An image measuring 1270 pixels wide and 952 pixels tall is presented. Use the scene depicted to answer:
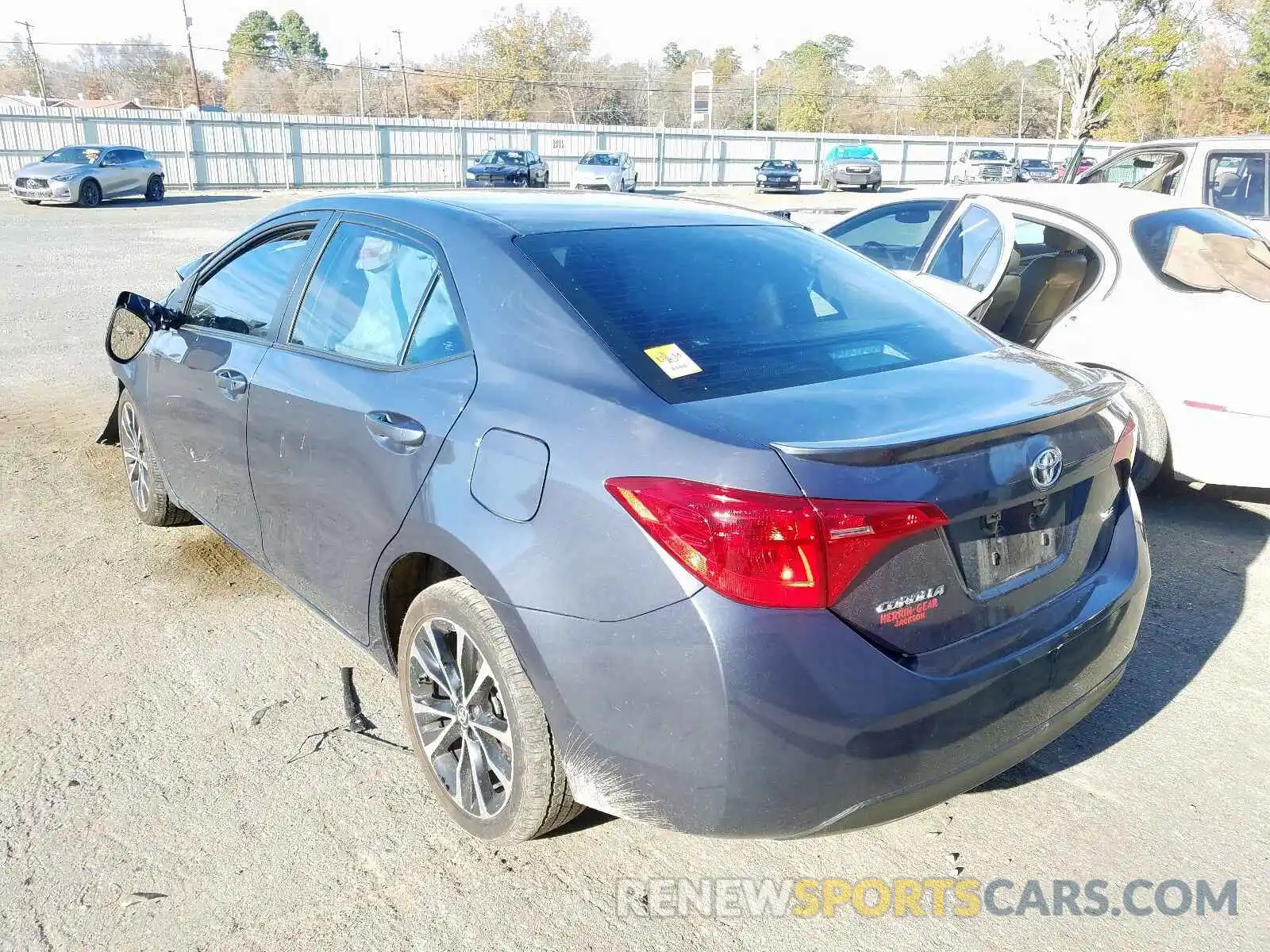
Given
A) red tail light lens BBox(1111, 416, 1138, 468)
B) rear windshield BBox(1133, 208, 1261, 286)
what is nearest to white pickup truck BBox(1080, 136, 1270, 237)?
rear windshield BBox(1133, 208, 1261, 286)

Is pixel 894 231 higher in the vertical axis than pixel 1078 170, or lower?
lower

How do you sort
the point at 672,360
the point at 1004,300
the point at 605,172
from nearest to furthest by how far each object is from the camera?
the point at 672,360 → the point at 1004,300 → the point at 605,172

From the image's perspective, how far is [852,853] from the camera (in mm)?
2650

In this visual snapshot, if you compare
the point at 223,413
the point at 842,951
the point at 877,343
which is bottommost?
the point at 842,951

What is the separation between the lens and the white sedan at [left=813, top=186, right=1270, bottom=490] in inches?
186

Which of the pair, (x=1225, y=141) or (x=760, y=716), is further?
(x=1225, y=141)

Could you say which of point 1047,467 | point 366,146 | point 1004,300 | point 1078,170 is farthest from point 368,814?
point 366,146

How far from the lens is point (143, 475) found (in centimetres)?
467

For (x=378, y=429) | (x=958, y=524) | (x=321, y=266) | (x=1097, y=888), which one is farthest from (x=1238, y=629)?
(x=321, y=266)

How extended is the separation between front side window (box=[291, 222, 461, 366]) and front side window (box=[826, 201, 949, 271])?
12.1 feet

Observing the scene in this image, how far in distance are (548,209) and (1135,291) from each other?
133 inches

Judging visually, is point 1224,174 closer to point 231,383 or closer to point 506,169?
point 231,383

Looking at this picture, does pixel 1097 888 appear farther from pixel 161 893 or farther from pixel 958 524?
pixel 161 893

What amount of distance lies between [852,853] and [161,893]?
1713 millimetres
